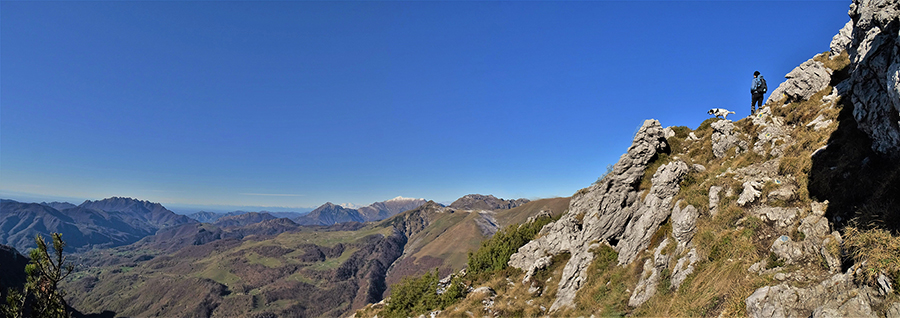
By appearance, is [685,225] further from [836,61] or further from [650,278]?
[836,61]

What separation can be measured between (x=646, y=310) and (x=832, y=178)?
1053cm

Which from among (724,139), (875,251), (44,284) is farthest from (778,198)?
(44,284)

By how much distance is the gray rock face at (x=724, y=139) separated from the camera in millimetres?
28159

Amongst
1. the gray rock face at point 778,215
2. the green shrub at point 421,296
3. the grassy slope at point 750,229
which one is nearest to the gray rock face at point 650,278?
the grassy slope at point 750,229

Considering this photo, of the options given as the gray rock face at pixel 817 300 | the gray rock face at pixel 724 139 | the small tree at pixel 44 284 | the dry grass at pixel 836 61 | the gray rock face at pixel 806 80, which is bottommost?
the small tree at pixel 44 284

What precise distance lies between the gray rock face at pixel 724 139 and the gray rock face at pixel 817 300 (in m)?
20.2

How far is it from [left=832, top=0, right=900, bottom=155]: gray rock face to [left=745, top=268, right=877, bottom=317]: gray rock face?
5850mm

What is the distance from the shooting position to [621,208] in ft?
97.0

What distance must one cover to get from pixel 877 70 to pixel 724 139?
19.6 meters

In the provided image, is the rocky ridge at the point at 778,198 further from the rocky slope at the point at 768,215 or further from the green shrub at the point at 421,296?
the green shrub at the point at 421,296

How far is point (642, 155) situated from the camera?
32281mm

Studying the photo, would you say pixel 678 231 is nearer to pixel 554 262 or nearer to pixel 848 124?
pixel 848 124

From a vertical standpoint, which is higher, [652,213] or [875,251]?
[652,213]

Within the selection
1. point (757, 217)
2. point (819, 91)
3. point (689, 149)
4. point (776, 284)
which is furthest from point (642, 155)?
point (776, 284)
